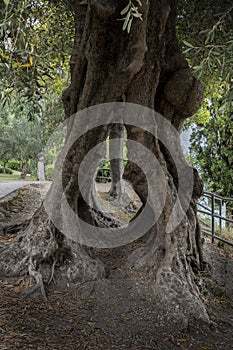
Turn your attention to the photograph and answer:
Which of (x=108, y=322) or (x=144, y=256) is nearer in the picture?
(x=108, y=322)

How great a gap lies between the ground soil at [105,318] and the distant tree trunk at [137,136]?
212 millimetres

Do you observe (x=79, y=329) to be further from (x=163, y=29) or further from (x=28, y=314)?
(x=163, y=29)

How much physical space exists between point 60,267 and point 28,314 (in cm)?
106

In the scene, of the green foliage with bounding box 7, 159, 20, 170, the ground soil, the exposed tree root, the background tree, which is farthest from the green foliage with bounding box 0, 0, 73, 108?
the green foliage with bounding box 7, 159, 20, 170

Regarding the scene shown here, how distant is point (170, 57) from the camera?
5.70 meters

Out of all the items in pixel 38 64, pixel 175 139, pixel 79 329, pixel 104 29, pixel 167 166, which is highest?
pixel 104 29

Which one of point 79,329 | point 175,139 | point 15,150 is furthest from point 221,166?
point 15,150

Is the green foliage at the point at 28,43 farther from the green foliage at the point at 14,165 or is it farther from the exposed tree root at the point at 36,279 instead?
the green foliage at the point at 14,165

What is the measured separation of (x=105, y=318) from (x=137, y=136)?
7.89 feet

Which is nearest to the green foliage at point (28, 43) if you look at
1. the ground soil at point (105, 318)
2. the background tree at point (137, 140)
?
the background tree at point (137, 140)

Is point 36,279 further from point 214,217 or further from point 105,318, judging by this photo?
point 214,217

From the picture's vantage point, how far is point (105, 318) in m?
4.42

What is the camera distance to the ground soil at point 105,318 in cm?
387

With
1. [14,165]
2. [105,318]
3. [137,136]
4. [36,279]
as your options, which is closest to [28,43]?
[137,136]
